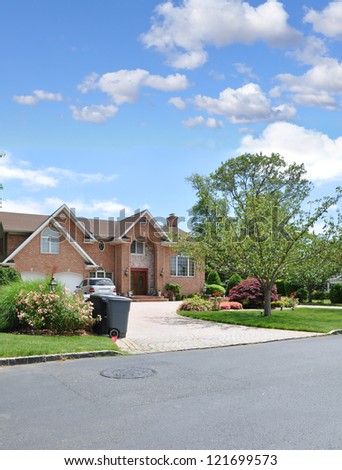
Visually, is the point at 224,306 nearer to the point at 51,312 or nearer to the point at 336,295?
the point at 51,312

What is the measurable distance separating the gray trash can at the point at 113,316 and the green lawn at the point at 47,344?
678 mm

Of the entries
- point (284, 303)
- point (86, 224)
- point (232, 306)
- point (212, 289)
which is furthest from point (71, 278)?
point (284, 303)

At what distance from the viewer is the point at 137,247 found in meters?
40.3

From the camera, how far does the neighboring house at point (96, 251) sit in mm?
32906

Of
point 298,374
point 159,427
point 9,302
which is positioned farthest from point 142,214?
point 159,427

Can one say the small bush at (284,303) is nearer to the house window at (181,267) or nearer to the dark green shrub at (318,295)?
the house window at (181,267)

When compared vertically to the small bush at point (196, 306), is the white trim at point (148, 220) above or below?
above

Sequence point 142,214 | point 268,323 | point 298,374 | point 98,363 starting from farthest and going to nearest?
point 142,214 < point 268,323 < point 98,363 < point 298,374

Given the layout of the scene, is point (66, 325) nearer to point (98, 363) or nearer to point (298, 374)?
point (98, 363)

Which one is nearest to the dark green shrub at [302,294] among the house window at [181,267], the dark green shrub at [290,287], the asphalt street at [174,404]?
the dark green shrub at [290,287]

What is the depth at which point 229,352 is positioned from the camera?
459 inches

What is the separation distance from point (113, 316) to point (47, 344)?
2.93 metres

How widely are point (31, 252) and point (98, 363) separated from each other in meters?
24.2

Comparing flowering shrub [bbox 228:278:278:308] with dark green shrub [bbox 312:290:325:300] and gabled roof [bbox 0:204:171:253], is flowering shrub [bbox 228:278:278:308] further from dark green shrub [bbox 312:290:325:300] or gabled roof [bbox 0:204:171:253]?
dark green shrub [bbox 312:290:325:300]
